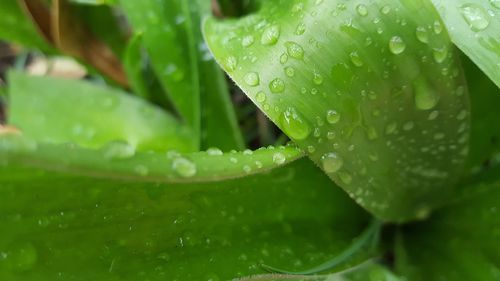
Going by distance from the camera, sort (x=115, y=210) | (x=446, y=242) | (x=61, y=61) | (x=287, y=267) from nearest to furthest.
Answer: (x=115, y=210) < (x=287, y=267) < (x=446, y=242) < (x=61, y=61)

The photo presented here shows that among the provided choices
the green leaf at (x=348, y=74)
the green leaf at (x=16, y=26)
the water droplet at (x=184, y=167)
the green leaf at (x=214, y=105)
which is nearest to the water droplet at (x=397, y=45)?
the green leaf at (x=348, y=74)

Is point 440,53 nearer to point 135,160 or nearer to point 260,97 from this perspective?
point 260,97

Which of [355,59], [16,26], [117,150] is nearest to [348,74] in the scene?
[355,59]

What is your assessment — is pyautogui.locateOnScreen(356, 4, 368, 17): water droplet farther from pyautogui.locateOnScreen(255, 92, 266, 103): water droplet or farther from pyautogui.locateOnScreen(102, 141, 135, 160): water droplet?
pyautogui.locateOnScreen(102, 141, 135, 160): water droplet

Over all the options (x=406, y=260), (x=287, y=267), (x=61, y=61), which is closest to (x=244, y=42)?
(x=287, y=267)

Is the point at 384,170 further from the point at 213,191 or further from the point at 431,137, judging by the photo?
the point at 213,191

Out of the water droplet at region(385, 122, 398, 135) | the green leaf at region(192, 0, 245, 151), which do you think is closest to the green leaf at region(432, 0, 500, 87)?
the water droplet at region(385, 122, 398, 135)
